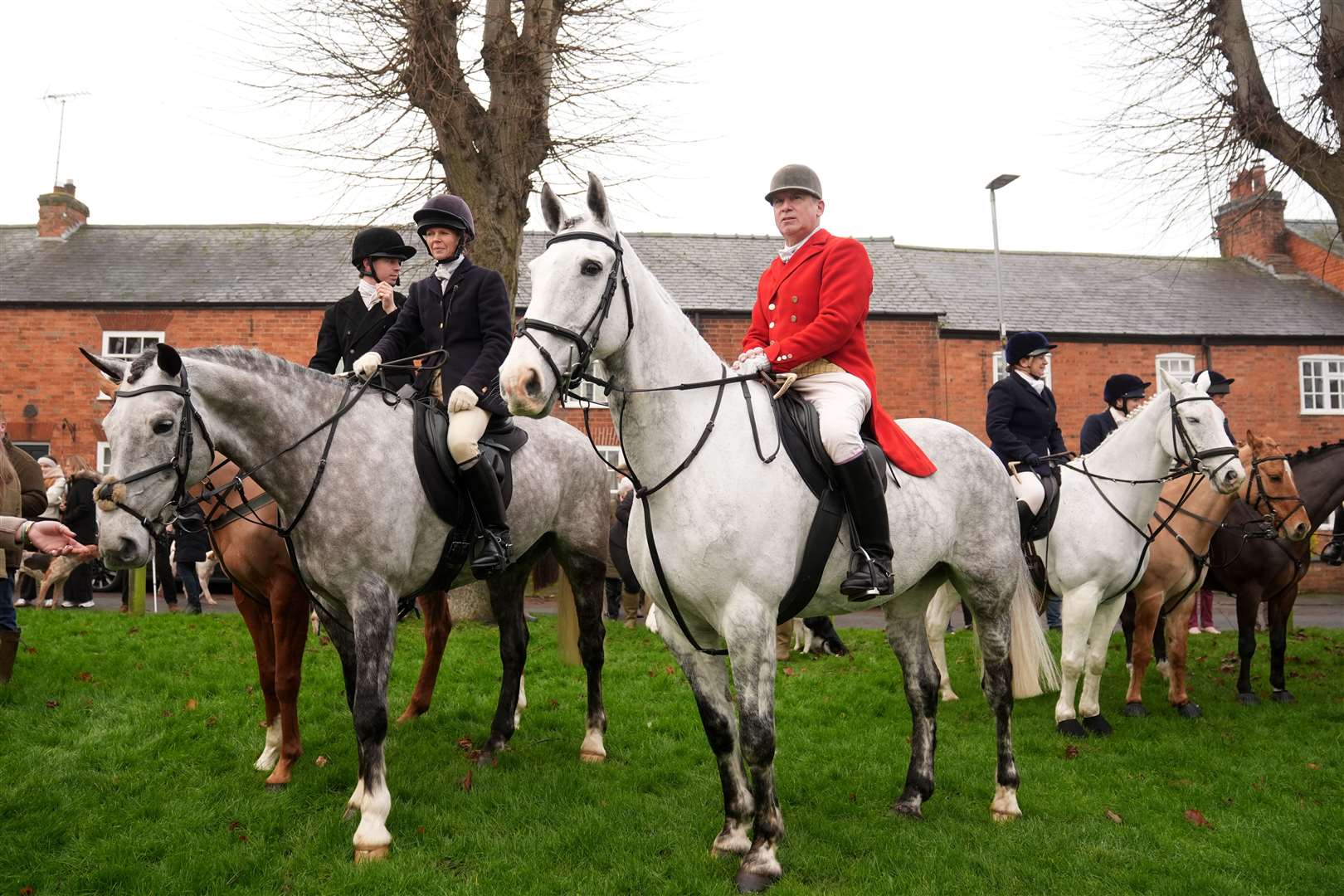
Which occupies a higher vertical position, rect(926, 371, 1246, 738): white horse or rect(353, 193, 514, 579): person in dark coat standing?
rect(353, 193, 514, 579): person in dark coat standing

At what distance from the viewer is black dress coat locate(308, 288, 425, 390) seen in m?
6.43

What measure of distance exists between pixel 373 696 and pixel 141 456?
5.28ft

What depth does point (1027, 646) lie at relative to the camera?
6.97 metres

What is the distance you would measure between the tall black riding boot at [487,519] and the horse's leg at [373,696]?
685 mm

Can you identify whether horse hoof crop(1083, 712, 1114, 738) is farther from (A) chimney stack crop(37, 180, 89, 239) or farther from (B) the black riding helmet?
(A) chimney stack crop(37, 180, 89, 239)

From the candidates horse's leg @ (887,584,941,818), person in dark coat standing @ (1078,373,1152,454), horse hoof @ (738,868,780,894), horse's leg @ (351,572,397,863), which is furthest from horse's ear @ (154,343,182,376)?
person in dark coat standing @ (1078,373,1152,454)

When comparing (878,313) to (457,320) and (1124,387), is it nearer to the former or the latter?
(1124,387)

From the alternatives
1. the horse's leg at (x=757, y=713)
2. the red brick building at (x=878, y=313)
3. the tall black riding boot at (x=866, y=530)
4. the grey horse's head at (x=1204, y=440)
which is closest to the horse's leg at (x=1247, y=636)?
the grey horse's head at (x=1204, y=440)

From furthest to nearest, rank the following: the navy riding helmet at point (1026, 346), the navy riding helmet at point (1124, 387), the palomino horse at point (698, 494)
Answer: the navy riding helmet at point (1124, 387) < the navy riding helmet at point (1026, 346) < the palomino horse at point (698, 494)

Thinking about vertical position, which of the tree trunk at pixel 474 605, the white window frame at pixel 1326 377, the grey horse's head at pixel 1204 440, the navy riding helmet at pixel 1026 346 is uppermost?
the white window frame at pixel 1326 377

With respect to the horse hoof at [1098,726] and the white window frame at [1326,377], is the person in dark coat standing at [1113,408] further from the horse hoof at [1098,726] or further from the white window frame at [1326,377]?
the white window frame at [1326,377]

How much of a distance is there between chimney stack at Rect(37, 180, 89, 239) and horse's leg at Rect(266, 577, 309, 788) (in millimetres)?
28571

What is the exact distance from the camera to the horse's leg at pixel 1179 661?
8.03 meters

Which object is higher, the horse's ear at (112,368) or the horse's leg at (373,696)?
the horse's ear at (112,368)
